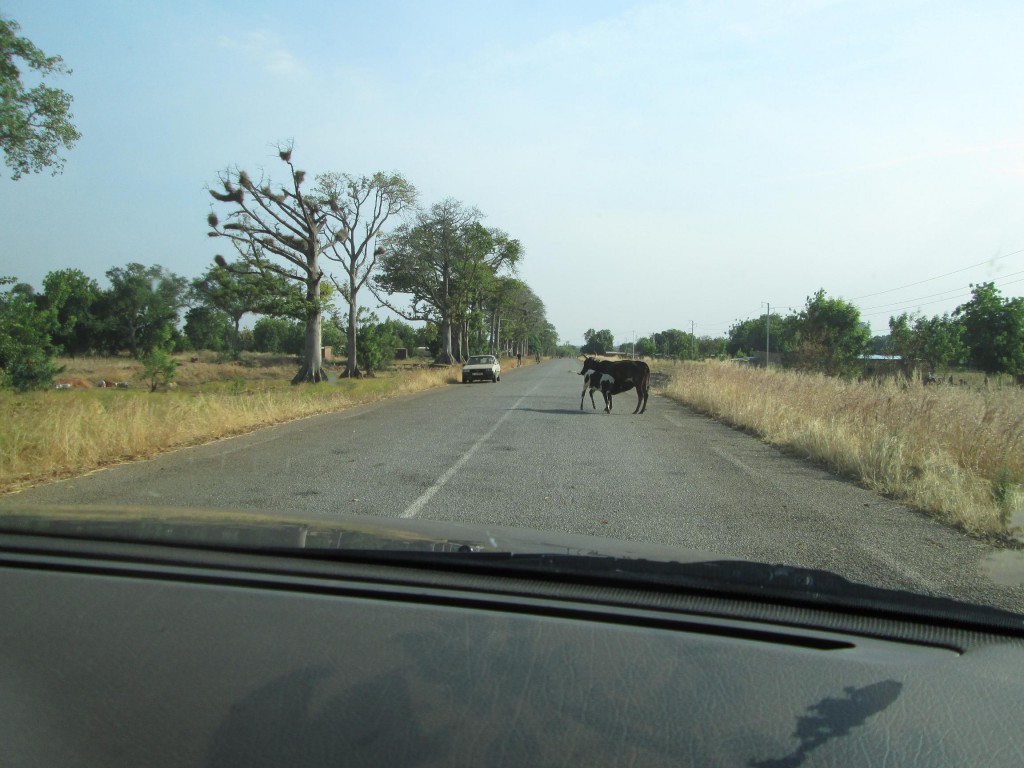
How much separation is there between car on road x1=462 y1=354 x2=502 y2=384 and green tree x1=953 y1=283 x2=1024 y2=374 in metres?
23.8

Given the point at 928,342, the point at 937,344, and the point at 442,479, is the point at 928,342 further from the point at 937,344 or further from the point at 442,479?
the point at 442,479

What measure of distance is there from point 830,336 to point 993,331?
7.27 metres

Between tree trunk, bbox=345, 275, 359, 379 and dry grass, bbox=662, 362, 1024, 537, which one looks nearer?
dry grass, bbox=662, 362, 1024, 537

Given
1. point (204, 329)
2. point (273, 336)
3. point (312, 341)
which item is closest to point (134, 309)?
point (204, 329)

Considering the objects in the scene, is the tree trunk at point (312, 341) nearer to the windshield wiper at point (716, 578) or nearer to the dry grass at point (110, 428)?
the dry grass at point (110, 428)

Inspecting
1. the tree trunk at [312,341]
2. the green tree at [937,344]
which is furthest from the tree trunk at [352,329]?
the green tree at [937,344]

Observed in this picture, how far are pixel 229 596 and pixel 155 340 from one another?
253ft

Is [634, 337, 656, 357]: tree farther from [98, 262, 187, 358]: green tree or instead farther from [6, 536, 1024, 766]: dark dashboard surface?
[6, 536, 1024, 766]: dark dashboard surface

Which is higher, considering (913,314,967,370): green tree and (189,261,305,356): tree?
(189,261,305,356): tree

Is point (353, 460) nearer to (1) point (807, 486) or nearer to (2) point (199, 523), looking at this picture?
(1) point (807, 486)

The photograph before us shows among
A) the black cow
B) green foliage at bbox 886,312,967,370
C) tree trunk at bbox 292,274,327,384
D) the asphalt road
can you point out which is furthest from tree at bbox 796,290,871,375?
tree trunk at bbox 292,274,327,384

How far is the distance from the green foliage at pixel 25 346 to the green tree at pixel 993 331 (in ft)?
121

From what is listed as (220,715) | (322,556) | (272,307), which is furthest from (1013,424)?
(272,307)

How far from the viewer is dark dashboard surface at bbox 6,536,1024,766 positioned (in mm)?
1861
